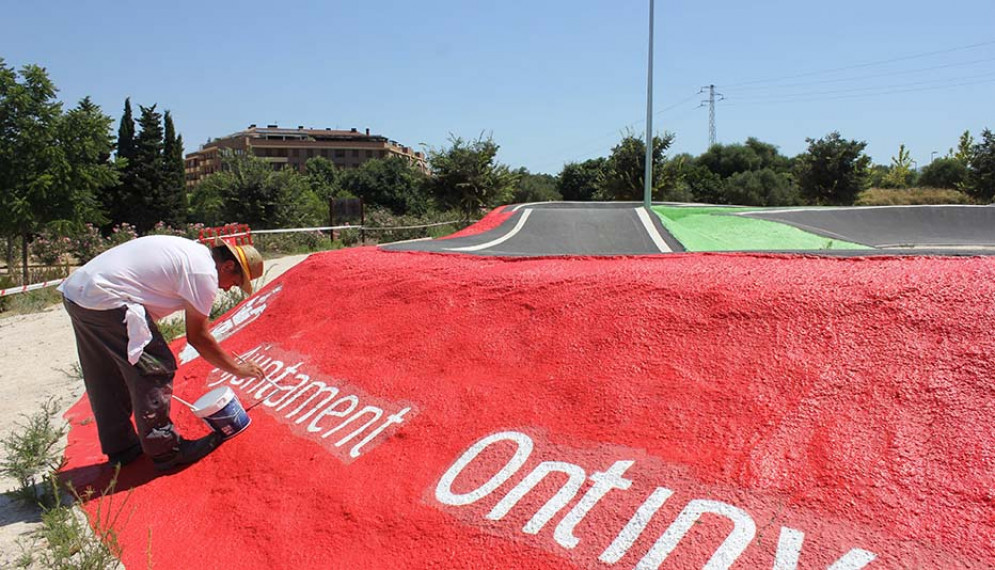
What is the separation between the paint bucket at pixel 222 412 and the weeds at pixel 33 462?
0.93 meters

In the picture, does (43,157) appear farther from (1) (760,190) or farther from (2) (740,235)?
(1) (760,190)

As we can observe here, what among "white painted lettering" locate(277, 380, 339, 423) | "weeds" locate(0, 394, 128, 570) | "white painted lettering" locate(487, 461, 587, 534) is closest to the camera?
"white painted lettering" locate(487, 461, 587, 534)

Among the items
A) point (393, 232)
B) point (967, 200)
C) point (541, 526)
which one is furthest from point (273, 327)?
point (967, 200)

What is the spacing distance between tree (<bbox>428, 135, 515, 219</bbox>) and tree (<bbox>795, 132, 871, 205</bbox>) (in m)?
21.3

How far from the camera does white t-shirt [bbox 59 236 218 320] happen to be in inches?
144

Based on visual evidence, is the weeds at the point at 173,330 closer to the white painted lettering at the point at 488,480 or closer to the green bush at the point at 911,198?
the white painted lettering at the point at 488,480

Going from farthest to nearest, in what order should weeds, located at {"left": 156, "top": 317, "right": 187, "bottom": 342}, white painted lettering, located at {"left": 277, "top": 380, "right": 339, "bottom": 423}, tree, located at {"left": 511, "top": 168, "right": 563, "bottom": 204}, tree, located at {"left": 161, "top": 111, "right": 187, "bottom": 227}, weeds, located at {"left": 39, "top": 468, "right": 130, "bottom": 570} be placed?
tree, located at {"left": 511, "top": 168, "right": 563, "bottom": 204}, tree, located at {"left": 161, "top": 111, "right": 187, "bottom": 227}, weeds, located at {"left": 156, "top": 317, "right": 187, "bottom": 342}, white painted lettering, located at {"left": 277, "top": 380, "right": 339, "bottom": 423}, weeds, located at {"left": 39, "top": 468, "right": 130, "bottom": 570}

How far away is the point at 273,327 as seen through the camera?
6.45m

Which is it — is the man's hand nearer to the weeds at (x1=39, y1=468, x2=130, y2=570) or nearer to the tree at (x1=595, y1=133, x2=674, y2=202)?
the weeds at (x1=39, y1=468, x2=130, y2=570)

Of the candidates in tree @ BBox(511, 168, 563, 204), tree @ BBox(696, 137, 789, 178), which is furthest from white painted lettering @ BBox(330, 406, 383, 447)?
tree @ BBox(696, 137, 789, 178)

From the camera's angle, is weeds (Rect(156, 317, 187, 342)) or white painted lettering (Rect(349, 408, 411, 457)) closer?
white painted lettering (Rect(349, 408, 411, 457))

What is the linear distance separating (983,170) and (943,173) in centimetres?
1813

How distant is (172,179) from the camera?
145 ft

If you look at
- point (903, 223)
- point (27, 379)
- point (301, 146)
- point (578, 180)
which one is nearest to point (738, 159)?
point (578, 180)
